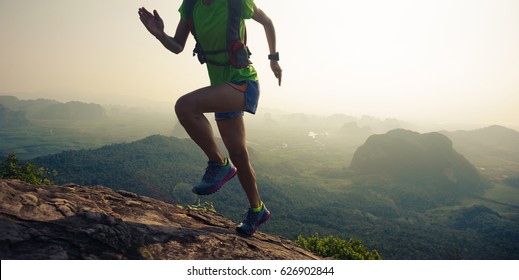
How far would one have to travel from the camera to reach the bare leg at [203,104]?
10.4 ft

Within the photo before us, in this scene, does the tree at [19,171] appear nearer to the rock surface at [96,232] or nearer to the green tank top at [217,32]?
the rock surface at [96,232]

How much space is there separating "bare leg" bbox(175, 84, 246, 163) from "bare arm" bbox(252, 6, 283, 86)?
1113 mm

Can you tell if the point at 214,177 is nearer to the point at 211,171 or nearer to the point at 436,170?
the point at 211,171

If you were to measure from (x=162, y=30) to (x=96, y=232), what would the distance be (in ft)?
7.56

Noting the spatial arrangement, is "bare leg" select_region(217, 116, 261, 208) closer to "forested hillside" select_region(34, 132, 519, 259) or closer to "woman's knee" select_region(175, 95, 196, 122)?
"woman's knee" select_region(175, 95, 196, 122)

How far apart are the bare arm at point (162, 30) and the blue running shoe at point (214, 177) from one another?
1.52 m

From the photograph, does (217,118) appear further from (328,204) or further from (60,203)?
(328,204)

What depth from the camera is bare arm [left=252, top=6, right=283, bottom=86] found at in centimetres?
383

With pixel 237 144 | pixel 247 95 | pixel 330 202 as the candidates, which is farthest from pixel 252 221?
pixel 330 202

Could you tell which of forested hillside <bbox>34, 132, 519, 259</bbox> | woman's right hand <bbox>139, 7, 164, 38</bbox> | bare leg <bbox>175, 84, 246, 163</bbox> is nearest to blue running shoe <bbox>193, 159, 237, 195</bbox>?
bare leg <bbox>175, 84, 246, 163</bbox>

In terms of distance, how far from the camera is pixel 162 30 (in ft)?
10.8

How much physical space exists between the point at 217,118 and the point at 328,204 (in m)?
148

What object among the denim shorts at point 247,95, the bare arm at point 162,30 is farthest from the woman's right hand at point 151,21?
the denim shorts at point 247,95
